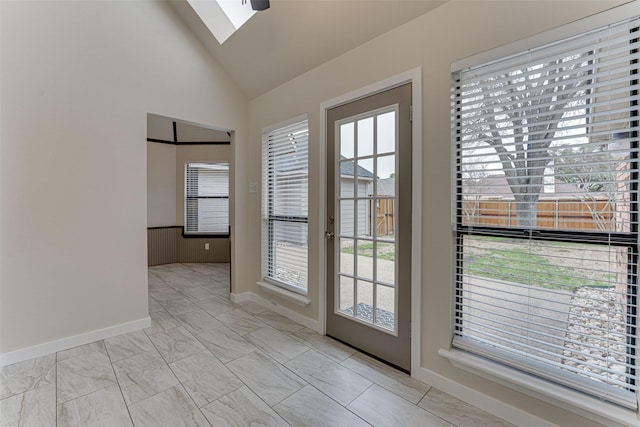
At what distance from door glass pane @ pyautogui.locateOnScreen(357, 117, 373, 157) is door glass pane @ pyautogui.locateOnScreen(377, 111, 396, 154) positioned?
0.08 meters

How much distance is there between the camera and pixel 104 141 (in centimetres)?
238

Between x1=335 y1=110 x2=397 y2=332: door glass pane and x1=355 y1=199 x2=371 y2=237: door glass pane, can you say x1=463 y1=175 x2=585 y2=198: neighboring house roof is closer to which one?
x1=335 y1=110 x2=397 y2=332: door glass pane

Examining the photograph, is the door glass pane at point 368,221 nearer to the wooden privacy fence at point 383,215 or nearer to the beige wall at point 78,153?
the wooden privacy fence at point 383,215

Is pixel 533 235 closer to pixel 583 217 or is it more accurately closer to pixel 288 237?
pixel 583 217

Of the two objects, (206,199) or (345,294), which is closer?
(345,294)

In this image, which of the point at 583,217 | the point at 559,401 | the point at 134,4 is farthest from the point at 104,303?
the point at 583,217

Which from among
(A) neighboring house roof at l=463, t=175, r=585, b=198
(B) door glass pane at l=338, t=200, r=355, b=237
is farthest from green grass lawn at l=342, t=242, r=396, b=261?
(A) neighboring house roof at l=463, t=175, r=585, b=198

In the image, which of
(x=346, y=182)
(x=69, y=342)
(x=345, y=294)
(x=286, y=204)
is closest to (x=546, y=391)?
(x=345, y=294)

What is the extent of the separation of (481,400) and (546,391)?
36cm

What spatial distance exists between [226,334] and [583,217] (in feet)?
8.96

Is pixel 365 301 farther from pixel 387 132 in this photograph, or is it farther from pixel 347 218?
pixel 387 132

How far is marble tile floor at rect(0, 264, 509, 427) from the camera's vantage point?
150cm

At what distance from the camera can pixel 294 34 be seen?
7.69 ft

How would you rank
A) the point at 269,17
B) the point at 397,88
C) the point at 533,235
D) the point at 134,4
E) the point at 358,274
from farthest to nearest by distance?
the point at 134,4, the point at 269,17, the point at 358,274, the point at 397,88, the point at 533,235
